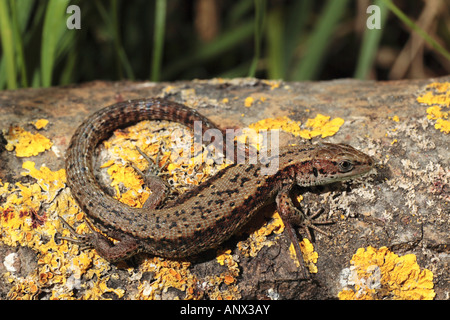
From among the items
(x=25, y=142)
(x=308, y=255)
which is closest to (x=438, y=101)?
(x=308, y=255)

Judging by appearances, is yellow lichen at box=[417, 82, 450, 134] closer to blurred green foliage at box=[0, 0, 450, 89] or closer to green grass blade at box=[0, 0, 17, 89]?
blurred green foliage at box=[0, 0, 450, 89]

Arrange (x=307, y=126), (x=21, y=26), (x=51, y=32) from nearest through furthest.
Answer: (x=307, y=126), (x=51, y=32), (x=21, y=26)

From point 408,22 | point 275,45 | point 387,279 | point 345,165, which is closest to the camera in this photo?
point 387,279

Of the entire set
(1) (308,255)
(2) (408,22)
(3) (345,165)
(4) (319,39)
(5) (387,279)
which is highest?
(2) (408,22)

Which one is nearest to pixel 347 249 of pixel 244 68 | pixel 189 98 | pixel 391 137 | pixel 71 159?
pixel 391 137

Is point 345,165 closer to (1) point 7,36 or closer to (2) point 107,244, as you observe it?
(2) point 107,244

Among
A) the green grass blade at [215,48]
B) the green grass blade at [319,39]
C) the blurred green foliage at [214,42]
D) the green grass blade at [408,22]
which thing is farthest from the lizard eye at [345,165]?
the green grass blade at [215,48]

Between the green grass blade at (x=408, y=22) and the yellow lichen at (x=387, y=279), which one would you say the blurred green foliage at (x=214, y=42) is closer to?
the green grass blade at (x=408, y=22)
